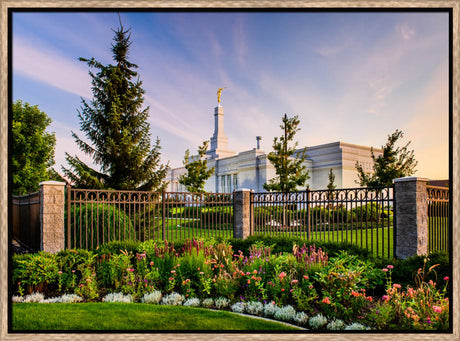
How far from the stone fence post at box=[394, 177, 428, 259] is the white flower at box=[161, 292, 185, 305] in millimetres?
4164

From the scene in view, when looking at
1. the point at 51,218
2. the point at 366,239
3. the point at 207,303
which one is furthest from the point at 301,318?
the point at 51,218

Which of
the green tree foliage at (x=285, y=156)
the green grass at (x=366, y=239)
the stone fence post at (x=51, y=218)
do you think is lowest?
the green grass at (x=366, y=239)

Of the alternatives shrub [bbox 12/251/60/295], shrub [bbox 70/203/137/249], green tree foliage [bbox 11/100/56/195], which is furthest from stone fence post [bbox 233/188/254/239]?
green tree foliage [bbox 11/100/56/195]

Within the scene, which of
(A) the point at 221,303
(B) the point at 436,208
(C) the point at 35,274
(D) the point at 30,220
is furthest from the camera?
(D) the point at 30,220

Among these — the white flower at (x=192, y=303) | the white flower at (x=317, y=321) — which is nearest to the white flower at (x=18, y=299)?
the white flower at (x=192, y=303)

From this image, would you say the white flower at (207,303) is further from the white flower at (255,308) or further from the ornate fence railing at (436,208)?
the ornate fence railing at (436,208)

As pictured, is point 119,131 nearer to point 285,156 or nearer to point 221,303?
point 221,303

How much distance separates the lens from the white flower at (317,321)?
3.71 meters

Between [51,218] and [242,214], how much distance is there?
15.5 ft

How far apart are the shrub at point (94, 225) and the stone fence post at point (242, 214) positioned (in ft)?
9.65

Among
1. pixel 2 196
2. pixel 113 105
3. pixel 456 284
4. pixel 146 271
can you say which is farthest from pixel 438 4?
pixel 113 105

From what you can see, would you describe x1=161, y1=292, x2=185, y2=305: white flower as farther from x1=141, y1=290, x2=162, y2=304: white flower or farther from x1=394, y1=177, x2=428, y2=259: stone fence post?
x1=394, y1=177, x2=428, y2=259: stone fence post

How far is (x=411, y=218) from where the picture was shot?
5891 millimetres

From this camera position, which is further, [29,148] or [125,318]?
[29,148]
